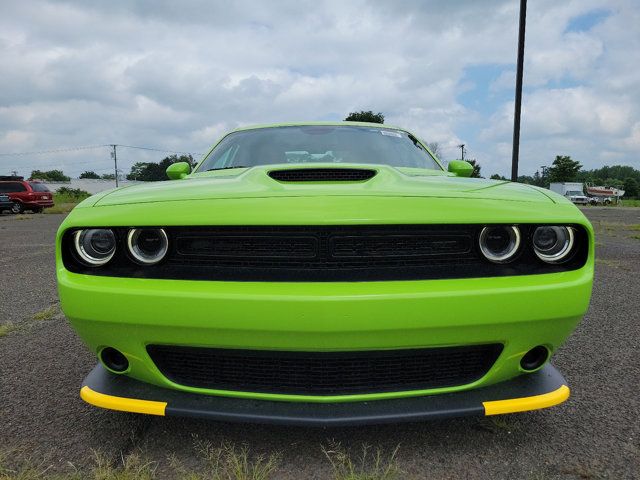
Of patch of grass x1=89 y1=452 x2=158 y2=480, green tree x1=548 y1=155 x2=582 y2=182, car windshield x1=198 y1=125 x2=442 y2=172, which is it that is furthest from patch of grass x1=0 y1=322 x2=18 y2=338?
green tree x1=548 y1=155 x2=582 y2=182

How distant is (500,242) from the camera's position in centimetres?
167

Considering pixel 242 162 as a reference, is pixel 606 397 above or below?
below

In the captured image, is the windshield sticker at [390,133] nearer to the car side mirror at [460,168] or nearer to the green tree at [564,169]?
the car side mirror at [460,168]

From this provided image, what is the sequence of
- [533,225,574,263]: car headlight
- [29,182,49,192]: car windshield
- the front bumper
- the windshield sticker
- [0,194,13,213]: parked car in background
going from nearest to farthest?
1. the front bumper
2. [533,225,574,263]: car headlight
3. the windshield sticker
4. [0,194,13,213]: parked car in background
5. [29,182,49,192]: car windshield

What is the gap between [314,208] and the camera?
152cm

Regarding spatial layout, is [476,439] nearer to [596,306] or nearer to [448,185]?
[448,185]

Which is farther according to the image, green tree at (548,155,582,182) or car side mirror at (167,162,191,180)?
green tree at (548,155,582,182)

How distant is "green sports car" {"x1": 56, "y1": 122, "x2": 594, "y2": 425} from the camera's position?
147 centimetres

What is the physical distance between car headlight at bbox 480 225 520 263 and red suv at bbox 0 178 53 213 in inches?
930

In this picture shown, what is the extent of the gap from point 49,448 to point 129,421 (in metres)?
0.29

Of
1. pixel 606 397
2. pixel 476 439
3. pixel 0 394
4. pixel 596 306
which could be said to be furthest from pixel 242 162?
pixel 596 306

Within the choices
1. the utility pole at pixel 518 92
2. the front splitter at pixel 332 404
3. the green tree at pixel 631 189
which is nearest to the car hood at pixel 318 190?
the front splitter at pixel 332 404

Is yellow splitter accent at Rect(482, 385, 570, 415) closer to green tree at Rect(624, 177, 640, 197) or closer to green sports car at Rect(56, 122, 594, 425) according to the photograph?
green sports car at Rect(56, 122, 594, 425)

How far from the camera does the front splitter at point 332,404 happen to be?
1492mm
